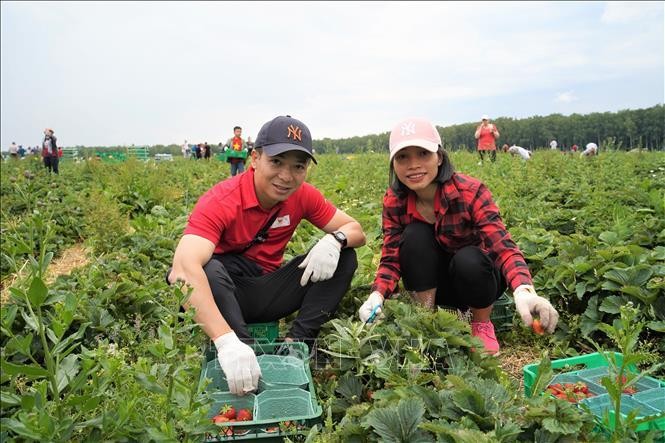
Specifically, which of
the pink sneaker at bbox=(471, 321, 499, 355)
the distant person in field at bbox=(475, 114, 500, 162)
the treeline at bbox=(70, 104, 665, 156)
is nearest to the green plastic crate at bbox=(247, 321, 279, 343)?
the pink sneaker at bbox=(471, 321, 499, 355)

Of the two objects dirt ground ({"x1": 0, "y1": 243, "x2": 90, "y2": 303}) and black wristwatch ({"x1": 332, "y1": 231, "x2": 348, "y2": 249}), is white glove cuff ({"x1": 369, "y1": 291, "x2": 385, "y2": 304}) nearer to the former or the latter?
black wristwatch ({"x1": 332, "y1": 231, "x2": 348, "y2": 249})

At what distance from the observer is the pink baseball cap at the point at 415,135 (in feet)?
8.31

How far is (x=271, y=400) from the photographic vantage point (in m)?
2.07

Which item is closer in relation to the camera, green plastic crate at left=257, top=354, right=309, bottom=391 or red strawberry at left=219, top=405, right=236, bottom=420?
red strawberry at left=219, top=405, right=236, bottom=420

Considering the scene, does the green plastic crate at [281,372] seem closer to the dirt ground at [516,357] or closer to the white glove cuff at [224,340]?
the white glove cuff at [224,340]

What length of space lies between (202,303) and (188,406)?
880 millimetres

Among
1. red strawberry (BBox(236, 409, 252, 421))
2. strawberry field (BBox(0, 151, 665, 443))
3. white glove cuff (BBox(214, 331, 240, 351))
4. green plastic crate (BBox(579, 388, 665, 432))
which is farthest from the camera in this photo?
white glove cuff (BBox(214, 331, 240, 351))

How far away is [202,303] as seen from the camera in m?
2.28

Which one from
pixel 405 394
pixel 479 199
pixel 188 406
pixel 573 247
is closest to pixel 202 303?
pixel 188 406

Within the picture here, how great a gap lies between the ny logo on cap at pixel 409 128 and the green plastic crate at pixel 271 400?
46.3 inches

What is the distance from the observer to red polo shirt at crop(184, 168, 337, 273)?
2.60 metres

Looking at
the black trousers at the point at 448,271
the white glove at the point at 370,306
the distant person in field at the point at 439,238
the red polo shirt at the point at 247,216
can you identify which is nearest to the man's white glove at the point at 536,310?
the distant person in field at the point at 439,238

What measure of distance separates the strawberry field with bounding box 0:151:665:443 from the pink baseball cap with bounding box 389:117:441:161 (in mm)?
804

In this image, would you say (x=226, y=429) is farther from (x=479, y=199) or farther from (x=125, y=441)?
(x=479, y=199)
